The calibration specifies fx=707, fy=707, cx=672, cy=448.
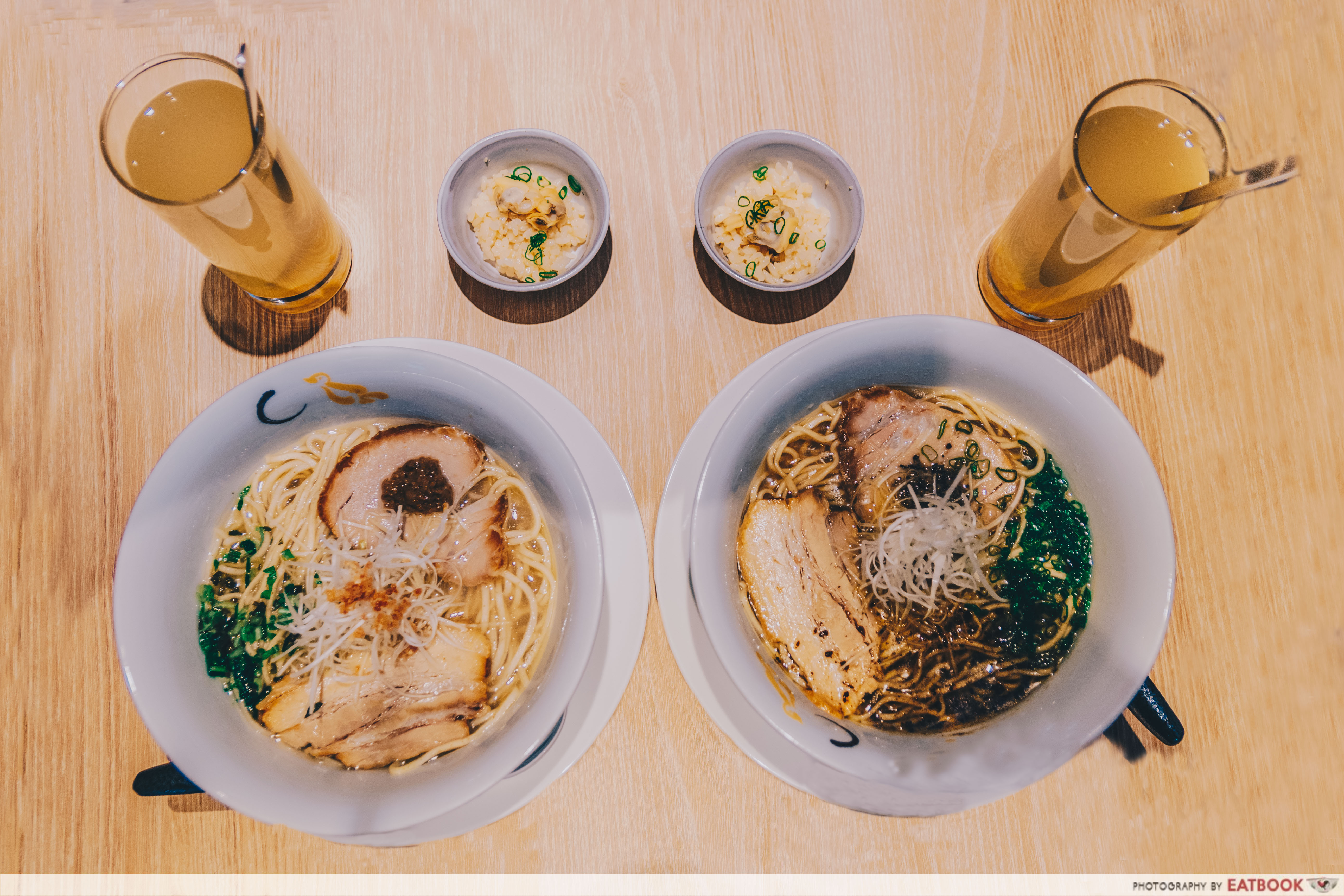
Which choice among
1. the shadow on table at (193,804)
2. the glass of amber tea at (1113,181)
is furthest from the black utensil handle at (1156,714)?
the shadow on table at (193,804)

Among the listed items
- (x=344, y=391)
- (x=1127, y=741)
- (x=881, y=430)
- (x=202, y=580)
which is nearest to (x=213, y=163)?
(x=344, y=391)

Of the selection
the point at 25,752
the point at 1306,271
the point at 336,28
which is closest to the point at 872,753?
the point at 1306,271

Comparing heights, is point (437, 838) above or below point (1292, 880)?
above

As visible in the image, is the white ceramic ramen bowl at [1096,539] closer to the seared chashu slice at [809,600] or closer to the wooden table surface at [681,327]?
the seared chashu slice at [809,600]

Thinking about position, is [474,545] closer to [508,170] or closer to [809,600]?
[809,600]

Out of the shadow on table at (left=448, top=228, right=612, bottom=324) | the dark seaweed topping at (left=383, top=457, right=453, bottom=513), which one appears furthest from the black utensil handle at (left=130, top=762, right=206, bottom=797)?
the shadow on table at (left=448, top=228, right=612, bottom=324)

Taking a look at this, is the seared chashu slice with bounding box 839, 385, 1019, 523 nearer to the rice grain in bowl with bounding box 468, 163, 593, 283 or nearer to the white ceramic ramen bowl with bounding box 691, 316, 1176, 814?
the white ceramic ramen bowl with bounding box 691, 316, 1176, 814

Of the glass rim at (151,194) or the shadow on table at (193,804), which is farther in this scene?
the shadow on table at (193,804)

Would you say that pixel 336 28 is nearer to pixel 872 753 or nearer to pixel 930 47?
pixel 930 47
